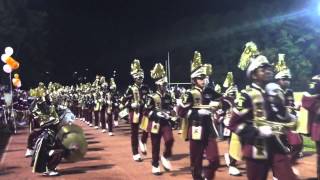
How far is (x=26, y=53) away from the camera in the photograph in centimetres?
6391

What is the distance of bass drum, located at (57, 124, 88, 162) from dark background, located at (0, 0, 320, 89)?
33.4 metres

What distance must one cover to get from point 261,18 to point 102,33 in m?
18.3

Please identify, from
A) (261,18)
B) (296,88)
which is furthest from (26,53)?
(296,88)

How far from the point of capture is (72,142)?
1213cm

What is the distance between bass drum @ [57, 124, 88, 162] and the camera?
1211 cm

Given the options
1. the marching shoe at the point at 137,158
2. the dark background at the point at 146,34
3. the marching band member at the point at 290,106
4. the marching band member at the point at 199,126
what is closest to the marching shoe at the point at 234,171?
the marching band member at the point at 290,106

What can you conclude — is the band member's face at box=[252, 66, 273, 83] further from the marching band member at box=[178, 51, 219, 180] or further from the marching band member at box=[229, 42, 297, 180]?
the marching band member at box=[178, 51, 219, 180]

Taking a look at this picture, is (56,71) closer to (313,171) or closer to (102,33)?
(102,33)

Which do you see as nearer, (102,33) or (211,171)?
(211,171)

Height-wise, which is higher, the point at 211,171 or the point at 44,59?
the point at 44,59

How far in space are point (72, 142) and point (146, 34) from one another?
43.8 metres

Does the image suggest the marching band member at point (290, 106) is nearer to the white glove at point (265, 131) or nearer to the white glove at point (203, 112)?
the white glove at point (203, 112)

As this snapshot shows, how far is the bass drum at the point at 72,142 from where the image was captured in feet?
39.7

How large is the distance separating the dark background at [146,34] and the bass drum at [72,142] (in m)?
33.4
